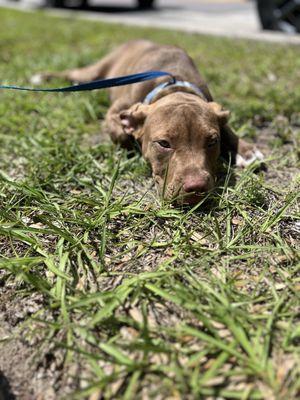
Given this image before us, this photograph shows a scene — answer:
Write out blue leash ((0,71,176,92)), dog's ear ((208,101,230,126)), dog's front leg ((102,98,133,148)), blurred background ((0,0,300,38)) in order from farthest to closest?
blurred background ((0,0,300,38)) < dog's front leg ((102,98,133,148)) < dog's ear ((208,101,230,126)) < blue leash ((0,71,176,92))

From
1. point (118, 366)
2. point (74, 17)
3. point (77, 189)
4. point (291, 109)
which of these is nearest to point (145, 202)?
point (77, 189)

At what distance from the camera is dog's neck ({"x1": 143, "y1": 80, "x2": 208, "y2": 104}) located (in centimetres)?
368

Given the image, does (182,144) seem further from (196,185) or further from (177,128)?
(196,185)

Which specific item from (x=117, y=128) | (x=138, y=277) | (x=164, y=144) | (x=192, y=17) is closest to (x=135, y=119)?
(x=117, y=128)

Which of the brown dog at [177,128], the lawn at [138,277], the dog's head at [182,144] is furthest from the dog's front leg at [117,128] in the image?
the dog's head at [182,144]

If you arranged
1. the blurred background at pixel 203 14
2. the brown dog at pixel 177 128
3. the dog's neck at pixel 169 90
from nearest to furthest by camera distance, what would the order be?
the brown dog at pixel 177 128 → the dog's neck at pixel 169 90 → the blurred background at pixel 203 14

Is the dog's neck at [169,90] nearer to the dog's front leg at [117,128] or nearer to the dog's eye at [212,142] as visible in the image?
the dog's front leg at [117,128]

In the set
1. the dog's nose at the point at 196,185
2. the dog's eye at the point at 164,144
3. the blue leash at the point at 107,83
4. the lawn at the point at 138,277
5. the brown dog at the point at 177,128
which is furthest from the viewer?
the blue leash at the point at 107,83

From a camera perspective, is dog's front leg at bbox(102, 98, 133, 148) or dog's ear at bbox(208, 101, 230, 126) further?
dog's front leg at bbox(102, 98, 133, 148)

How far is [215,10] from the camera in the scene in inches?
601

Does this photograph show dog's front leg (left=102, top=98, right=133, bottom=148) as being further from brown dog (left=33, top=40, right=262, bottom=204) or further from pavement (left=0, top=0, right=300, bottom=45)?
pavement (left=0, top=0, right=300, bottom=45)

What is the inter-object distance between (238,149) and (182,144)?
80 centimetres

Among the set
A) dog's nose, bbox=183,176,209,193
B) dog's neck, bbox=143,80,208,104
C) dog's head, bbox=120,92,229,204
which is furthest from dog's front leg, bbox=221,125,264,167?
dog's nose, bbox=183,176,209,193

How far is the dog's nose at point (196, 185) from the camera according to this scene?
2.79 m
